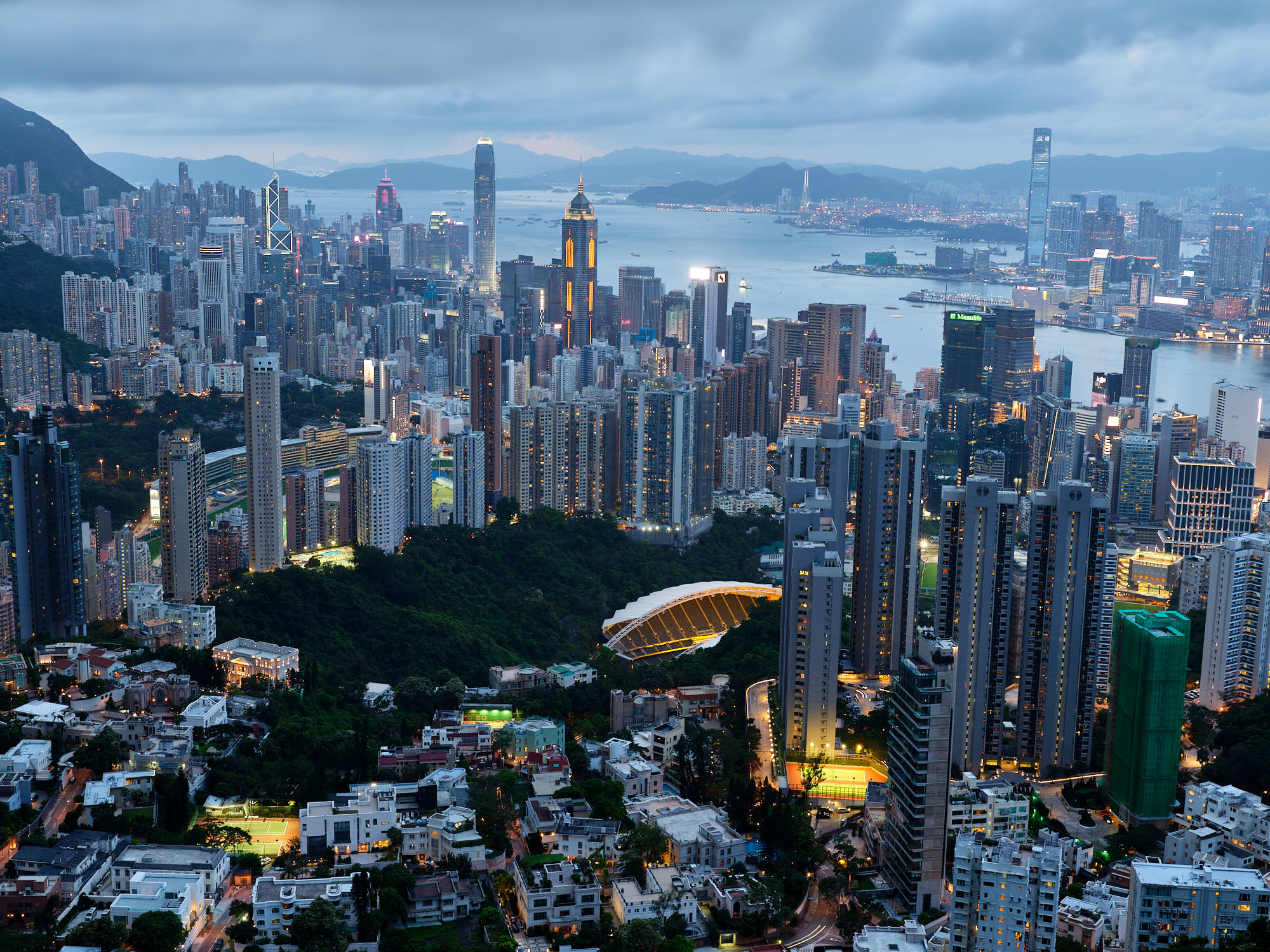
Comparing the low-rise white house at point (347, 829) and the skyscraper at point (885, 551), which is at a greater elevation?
the skyscraper at point (885, 551)

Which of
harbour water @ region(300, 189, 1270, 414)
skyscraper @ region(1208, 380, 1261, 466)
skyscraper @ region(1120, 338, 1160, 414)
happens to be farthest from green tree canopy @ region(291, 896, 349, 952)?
harbour water @ region(300, 189, 1270, 414)

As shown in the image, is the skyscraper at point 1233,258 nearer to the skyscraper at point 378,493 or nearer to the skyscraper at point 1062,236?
the skyscraper at point 1062,236

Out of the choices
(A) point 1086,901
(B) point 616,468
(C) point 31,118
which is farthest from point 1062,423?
(C) point 31,118

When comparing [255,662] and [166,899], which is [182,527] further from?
[166,899]

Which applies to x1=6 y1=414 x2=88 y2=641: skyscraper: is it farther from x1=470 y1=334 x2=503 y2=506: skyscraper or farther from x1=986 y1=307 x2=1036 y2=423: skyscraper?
x1=986 y1=307 x2=1036 y2=423: skyscraper

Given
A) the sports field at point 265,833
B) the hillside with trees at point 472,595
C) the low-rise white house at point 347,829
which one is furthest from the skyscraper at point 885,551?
the sports field at point 265,833

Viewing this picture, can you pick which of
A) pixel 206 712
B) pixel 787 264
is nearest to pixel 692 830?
pixel 206 712

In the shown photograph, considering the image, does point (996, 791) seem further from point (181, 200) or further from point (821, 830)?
point (181, 200)
